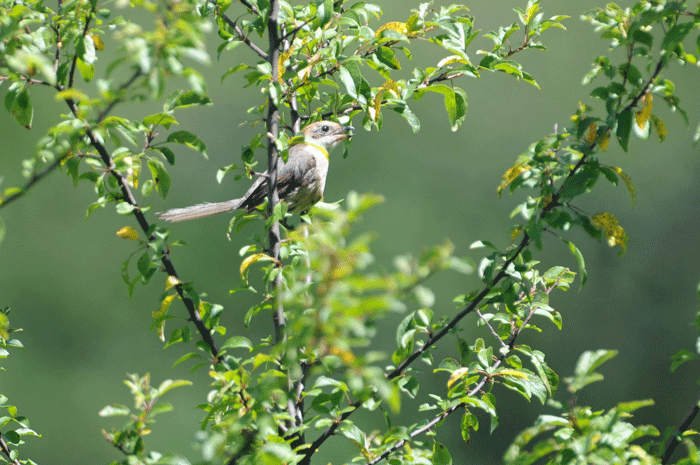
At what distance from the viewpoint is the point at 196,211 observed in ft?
11.9

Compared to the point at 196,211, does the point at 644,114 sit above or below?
above

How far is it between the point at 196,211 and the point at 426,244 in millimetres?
3120

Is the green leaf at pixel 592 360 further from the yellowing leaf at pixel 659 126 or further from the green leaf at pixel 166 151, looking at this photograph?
the green leaf at pixel 166 151

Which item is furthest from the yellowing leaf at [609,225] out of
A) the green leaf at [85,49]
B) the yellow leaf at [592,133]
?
the green leaf at [85,49]

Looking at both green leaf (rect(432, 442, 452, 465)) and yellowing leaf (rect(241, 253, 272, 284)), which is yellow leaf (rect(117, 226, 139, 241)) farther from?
green leaf (rect(432, 442, 452, 465))

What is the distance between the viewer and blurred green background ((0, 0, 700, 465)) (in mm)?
6516

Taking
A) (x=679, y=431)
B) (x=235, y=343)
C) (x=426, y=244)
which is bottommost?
(x=426, y=244)

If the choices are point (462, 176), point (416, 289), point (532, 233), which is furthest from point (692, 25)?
point (462, 176)

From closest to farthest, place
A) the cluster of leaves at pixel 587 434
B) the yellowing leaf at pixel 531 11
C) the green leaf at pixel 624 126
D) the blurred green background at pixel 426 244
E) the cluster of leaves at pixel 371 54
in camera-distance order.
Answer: the cluster of leaves at pixel 587 434
the green leaf at pixel 624 126
the cluster of leaves at pixel 371 54
the yellowing leaf at pixel 531 11
the blurred green background at pixel 426 244

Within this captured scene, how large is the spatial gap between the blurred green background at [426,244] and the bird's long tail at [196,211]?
240cm

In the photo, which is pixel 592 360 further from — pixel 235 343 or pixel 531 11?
pixel 531 11

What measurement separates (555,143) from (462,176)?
618cm

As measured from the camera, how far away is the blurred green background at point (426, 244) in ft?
21.4

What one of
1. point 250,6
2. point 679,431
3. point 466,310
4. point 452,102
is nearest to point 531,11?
point 452,102
